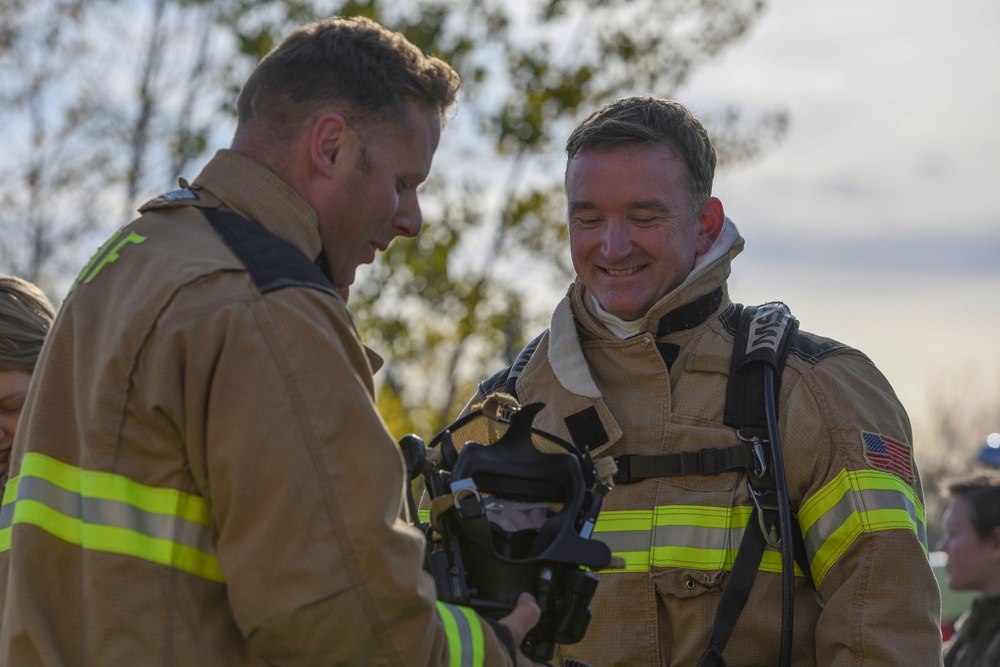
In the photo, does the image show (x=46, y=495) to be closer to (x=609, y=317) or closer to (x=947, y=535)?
(x=609, y=317)

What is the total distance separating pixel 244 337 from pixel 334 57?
69 cm

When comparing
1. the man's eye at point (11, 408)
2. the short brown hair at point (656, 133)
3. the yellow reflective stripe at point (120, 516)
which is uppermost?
the short brown hair at point (656, 133)

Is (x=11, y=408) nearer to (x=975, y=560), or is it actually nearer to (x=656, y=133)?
(x=656, y=133)

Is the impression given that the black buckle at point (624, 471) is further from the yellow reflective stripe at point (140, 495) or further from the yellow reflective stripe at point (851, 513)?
the yellow reflective stripe at point (140, 495)

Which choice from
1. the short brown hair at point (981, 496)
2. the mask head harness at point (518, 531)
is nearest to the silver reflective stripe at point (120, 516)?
the mask head harness at point (518, 531)

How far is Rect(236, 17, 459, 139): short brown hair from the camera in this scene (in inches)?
99.1

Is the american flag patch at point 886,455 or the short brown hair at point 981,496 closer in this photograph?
the american flag patch at point 886,455

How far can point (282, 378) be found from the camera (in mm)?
2197

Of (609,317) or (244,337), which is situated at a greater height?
(609,317)

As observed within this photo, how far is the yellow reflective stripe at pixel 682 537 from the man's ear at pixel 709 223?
2.62 feet

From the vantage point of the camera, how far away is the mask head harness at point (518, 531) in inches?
102

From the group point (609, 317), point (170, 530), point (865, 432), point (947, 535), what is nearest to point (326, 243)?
point (170, 530)

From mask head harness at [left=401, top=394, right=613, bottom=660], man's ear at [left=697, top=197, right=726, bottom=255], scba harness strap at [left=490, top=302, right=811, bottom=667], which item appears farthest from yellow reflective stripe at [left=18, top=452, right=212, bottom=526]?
man's ear at [left=697, top=197, right=726, bottom=255]

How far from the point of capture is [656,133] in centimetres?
345
